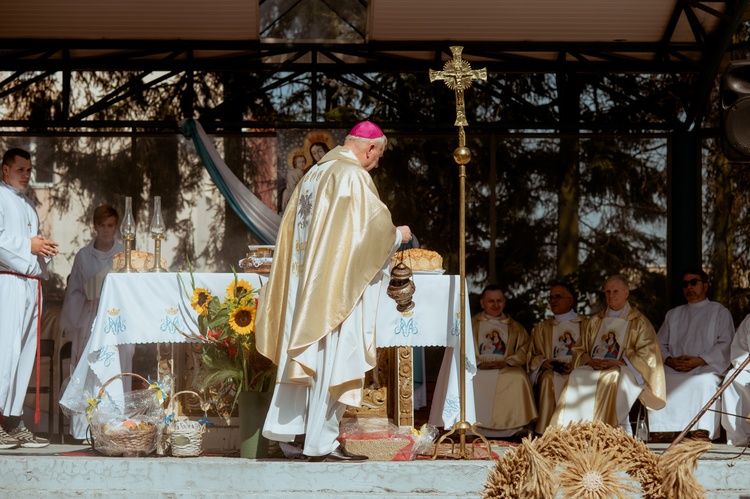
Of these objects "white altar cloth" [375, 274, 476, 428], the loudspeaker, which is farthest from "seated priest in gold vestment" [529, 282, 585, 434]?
the loudspeaker

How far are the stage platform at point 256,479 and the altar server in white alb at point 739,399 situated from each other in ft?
7.46

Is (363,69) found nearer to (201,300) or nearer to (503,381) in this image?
(503,381)

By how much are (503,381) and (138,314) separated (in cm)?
322

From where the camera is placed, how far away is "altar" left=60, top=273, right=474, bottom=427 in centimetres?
682

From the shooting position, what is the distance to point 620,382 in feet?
27.4

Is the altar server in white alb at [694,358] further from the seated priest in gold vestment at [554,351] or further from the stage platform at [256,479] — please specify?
the stage platform at [256,479]

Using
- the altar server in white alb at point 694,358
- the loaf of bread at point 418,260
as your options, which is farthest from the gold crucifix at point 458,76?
the altar server in white alb at point 694,358

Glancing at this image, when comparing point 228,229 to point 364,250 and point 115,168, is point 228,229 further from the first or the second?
point 364,250

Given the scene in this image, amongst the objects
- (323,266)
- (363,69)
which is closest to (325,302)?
(323,266)

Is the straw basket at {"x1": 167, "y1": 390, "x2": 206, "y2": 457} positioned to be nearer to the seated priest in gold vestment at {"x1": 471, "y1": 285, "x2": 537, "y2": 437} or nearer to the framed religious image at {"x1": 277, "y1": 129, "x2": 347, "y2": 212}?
the seated priest in gold vestment at {"x1": 471, "y1": 285, "x2": 537, "y2": 437}

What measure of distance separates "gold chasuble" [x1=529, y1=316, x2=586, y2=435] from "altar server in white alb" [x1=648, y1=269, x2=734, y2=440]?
73cm

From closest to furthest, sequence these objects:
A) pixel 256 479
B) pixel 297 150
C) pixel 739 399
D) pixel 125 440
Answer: pixel 256 479, pixel 125 440, pixel 739 399, pixel 297 150

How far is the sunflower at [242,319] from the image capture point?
21.1ft

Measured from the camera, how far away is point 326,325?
591 cm
